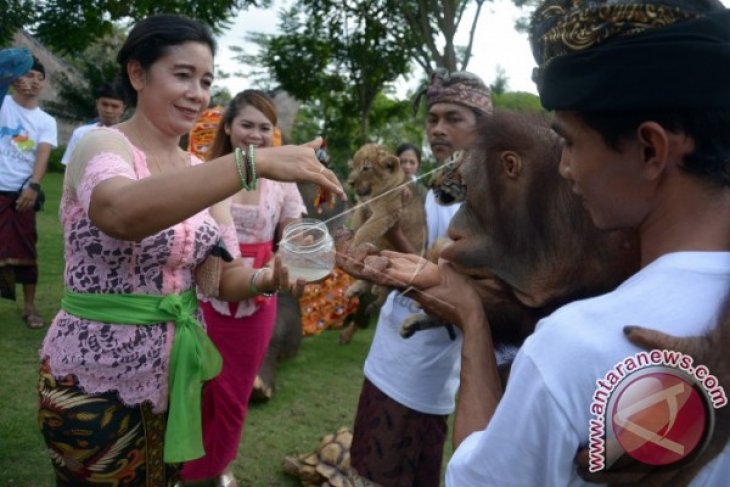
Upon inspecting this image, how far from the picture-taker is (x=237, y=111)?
389 centimetres

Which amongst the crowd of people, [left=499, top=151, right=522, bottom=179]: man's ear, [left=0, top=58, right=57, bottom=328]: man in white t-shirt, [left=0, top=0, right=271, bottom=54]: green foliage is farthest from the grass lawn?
[left=0, top=0, right=271, bottom=54]: green foliage

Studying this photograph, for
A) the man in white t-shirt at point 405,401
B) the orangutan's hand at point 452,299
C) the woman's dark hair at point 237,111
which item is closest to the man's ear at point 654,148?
the orangutan's hand at point 452,299

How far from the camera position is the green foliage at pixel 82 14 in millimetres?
8602

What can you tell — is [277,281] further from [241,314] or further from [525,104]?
[241,314]

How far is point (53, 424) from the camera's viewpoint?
213 cm

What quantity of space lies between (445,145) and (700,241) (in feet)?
6.27

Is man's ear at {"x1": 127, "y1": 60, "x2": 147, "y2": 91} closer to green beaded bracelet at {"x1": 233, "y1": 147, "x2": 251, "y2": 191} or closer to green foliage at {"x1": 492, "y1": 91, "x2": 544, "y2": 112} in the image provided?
green beaded bracelet at {"x1": 233, "y1": 147, "x2": 251, "y2": 191}

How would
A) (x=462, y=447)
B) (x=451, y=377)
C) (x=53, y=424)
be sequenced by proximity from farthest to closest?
(x=451, y=377) → (x=53, y=424) → (x=462, y=447)

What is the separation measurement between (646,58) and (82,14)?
9389 millimetres

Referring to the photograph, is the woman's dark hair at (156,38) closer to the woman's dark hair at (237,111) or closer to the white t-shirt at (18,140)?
the woman's dark hair at (237,111)

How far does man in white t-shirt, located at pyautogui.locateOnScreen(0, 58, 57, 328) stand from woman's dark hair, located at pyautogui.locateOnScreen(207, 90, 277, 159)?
8.47 feet

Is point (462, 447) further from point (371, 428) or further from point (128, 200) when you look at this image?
point (371, 428)

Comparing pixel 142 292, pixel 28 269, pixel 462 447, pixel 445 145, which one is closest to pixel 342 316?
pixel 28 269

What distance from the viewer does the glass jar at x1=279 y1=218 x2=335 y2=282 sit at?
196 centimetres
